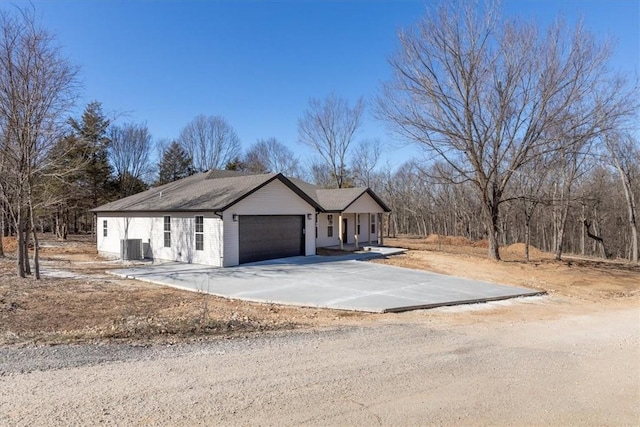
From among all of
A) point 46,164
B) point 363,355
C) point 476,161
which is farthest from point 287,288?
point 476,161

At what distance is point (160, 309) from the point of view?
8.33m

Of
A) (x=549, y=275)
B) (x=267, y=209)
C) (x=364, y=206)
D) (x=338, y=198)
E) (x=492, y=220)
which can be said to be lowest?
(x=549, y=275)

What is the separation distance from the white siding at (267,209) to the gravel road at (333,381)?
990 centimetres

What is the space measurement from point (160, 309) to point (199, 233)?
831 cm

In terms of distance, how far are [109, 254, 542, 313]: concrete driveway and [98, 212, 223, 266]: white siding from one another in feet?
2.22

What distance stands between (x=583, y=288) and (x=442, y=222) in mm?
34690

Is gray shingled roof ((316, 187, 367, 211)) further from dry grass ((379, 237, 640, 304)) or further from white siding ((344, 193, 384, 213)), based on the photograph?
dry grass ((379, 237, 640, 304))

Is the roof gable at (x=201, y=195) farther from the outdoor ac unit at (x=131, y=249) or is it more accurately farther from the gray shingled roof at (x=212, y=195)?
the outdoor ac unit at (x=131, y=249)

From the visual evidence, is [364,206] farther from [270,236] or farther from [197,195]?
[197,195]

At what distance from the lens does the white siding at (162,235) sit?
15.9 meters

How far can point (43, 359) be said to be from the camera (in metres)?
4.87

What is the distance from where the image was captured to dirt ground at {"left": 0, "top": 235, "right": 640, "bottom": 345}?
6.36 m

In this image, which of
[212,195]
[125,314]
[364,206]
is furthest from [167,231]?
[364,206]

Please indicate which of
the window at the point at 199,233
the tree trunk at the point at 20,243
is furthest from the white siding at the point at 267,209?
the tree trunk at the point at 20,243
